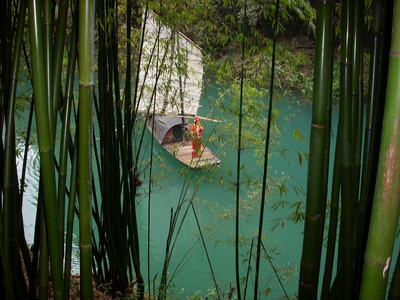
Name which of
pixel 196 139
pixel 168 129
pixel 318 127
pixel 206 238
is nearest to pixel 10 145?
pixel 318 127

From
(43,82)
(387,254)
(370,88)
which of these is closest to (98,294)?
(43,82)

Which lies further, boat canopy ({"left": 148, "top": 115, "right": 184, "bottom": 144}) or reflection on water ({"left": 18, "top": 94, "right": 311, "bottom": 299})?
boat canopy ({"left": 148, "top": 115, "right": 184, "bottom": 144})

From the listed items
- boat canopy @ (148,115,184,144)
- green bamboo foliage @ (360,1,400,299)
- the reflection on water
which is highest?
boat canopy @ (148,115,184,144)

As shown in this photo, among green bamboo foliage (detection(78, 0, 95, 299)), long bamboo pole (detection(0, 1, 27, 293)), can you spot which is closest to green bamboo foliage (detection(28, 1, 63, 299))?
green bamboo foliage (detection(78, 0, 95, 299))

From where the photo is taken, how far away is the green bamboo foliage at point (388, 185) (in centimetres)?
42

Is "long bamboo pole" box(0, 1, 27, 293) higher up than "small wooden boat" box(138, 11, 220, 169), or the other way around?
"small wooden boat" box(138, 11, 220, 169)

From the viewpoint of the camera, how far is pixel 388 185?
0.43m

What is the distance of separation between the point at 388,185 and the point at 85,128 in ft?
1.75

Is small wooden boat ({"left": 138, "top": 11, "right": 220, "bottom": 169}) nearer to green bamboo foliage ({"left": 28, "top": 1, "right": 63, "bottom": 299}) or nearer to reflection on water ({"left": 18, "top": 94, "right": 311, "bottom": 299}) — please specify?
reflection on water ({"left": 18, "top": 94, "right": 311, "bottom": 299})

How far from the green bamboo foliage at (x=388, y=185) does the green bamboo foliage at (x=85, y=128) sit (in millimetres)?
493

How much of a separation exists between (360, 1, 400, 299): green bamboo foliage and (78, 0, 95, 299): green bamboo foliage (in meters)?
0.49

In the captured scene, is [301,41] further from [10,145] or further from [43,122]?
[43,122]

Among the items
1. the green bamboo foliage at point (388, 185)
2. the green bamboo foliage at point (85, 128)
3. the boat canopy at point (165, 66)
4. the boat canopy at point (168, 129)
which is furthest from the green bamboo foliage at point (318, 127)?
the boat canopy at point (168, 129)

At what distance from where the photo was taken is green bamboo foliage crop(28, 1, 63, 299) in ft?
2.30
